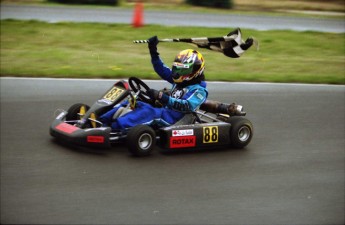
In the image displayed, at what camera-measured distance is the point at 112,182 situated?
253 inches

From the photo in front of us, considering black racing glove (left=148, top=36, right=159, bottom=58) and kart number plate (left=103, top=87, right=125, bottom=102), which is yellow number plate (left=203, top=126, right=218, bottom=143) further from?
black racing glove (left=148, top=36, right=159, bottom=58)

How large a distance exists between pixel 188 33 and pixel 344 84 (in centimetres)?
538

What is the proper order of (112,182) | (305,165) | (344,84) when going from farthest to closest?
(344,84)
(305,165)
(112,182)

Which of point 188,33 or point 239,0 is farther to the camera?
point 239,0

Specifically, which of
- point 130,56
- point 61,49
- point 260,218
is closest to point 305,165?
point 260,218

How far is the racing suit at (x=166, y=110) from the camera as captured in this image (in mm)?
7408

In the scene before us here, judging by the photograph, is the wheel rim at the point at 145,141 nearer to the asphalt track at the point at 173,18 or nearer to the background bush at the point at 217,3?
the asphalt track at the point at 173,18

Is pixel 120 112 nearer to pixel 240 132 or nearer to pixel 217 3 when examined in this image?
pixel 240 132

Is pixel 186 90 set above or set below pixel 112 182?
above

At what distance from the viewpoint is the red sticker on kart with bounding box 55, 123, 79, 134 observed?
23.6ft

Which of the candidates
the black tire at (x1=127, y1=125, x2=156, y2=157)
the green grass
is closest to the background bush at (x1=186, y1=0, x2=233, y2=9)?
the green grass

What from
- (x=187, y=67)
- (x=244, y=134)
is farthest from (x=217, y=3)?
(x=187, y=67)

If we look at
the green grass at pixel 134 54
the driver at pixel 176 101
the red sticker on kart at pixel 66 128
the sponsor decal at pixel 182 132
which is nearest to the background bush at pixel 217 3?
the green grass at pixel 134 54

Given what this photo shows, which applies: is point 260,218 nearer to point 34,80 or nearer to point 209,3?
point 34,80
